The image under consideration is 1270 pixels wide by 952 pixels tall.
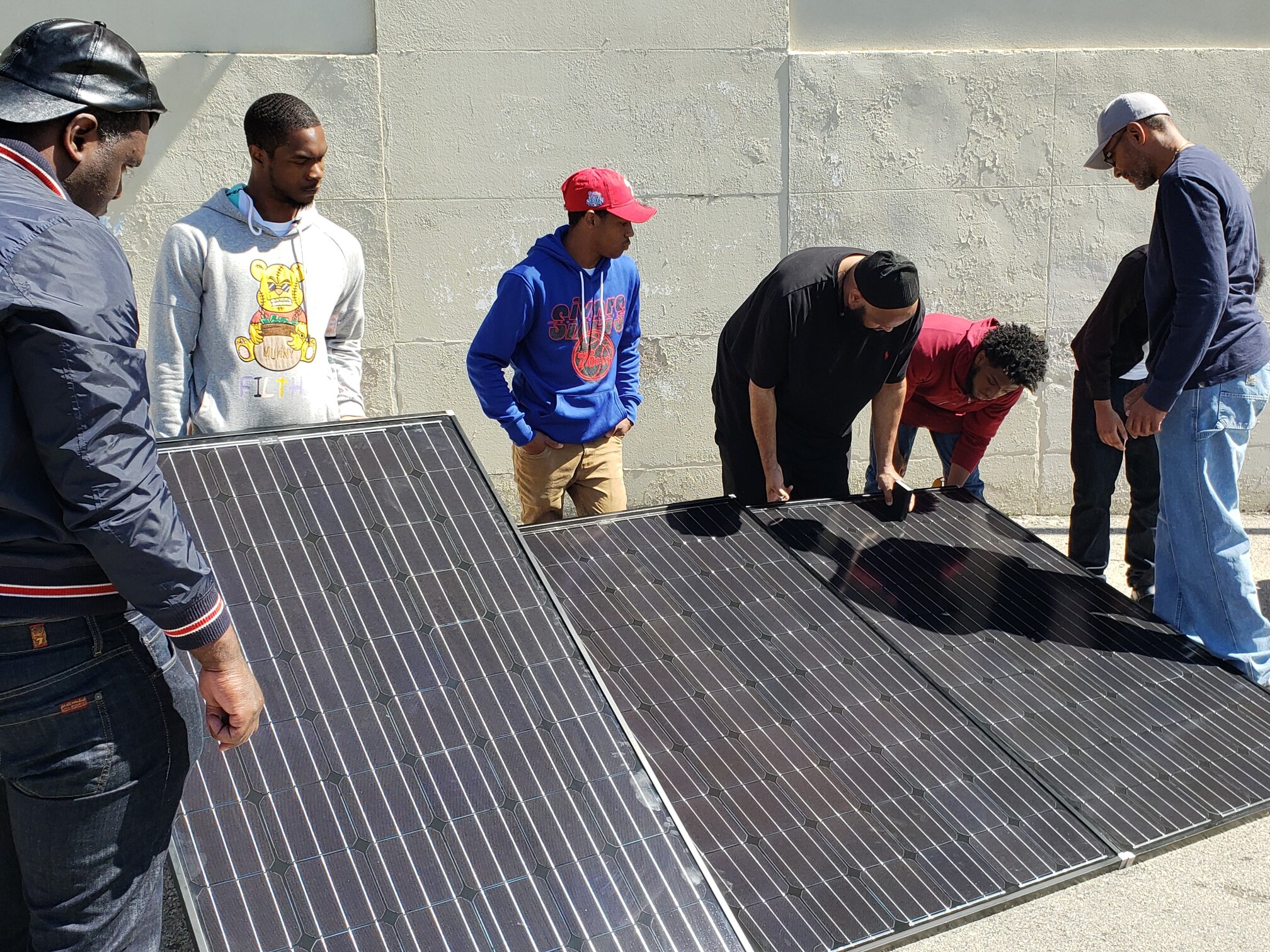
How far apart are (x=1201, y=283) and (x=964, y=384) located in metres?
1.22

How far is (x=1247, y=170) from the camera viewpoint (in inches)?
268

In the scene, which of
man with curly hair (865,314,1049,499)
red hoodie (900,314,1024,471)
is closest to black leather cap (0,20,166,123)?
man with curly hair (865,314,1049,499)

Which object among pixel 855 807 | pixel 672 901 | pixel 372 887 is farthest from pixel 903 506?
pixel 372 887

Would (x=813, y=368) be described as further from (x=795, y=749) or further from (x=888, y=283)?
(x=795, y=749)

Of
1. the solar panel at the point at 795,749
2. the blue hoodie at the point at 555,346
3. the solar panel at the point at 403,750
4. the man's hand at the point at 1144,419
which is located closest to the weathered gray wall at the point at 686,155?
the blue hoodie at the point at 555,346

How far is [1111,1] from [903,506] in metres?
4.17

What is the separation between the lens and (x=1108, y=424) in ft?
15.9

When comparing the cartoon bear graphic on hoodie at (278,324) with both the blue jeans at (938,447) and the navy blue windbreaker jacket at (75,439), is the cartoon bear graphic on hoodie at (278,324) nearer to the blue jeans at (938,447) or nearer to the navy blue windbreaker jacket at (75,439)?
the navy blue windbreaker jacket at (75,439)

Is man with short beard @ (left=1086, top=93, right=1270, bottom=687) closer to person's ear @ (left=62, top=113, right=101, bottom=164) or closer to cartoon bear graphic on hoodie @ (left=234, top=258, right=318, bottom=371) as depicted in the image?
cartoon bear graphic on hoodie @ (left=234, top=258, right=318, bottom=371)

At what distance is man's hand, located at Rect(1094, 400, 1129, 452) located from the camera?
4.82 m

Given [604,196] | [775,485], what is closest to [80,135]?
[604,196]

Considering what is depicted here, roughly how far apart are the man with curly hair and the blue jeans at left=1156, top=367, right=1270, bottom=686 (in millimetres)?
696

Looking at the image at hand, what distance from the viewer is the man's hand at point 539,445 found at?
4438 mm

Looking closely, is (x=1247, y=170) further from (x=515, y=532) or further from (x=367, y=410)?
(x=515, y=532)
